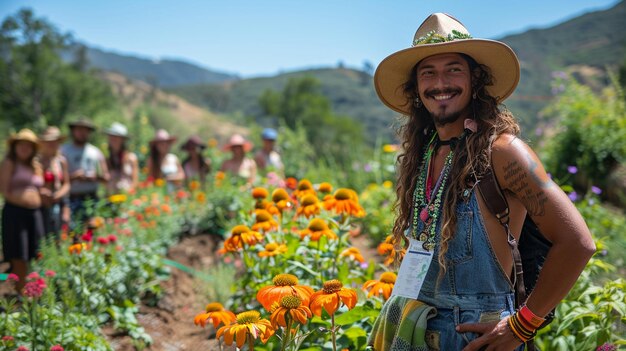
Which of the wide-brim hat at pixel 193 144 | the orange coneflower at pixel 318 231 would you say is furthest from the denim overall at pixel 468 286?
the wide-brim hat at pixel 193 144

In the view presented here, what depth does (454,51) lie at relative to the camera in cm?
151

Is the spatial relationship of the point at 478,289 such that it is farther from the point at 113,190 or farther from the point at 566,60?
the point at 566,60

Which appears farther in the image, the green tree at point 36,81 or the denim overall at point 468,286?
the green tree at point 36,81

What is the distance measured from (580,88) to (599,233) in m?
3.36

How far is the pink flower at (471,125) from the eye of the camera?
4.76 feet

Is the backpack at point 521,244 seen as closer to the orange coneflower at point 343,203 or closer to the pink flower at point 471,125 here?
the pink flower at point 471,125

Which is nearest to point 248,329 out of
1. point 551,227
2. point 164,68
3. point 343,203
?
point 551,227

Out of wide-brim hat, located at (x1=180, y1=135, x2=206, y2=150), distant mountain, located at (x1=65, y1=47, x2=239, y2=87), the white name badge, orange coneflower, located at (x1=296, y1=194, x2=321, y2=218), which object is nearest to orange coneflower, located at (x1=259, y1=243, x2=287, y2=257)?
orange coneflower, located at (x1=296, y1=194, x2=321, y2=218)

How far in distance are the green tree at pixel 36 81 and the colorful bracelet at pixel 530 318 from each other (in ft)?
76.0

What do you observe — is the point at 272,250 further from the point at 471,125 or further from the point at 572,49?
the point at 572,49

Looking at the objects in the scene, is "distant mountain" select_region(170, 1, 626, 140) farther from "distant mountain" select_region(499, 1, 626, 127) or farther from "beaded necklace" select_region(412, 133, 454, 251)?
"beaded necklace" select_region(412, 133, 454, 251)

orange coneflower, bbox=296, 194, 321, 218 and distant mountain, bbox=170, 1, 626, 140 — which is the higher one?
distant mountain, bbox=170, 1, 626, 140

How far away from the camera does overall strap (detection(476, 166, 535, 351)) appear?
134cm

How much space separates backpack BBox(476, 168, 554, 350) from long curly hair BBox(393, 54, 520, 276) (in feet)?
0.18
